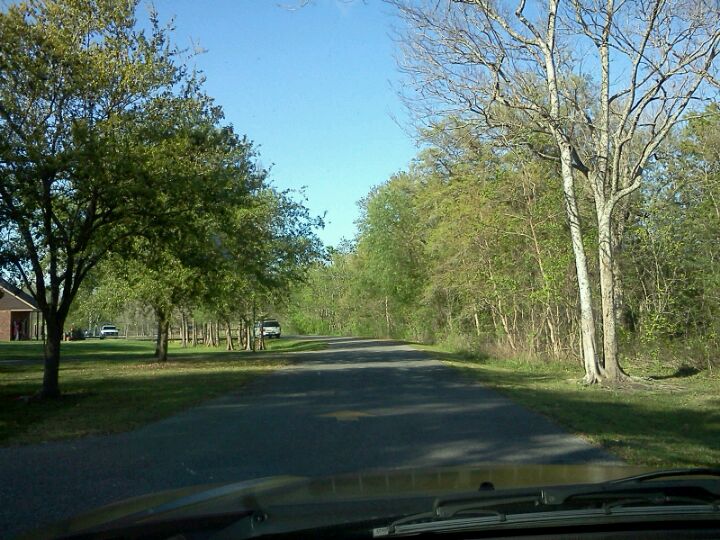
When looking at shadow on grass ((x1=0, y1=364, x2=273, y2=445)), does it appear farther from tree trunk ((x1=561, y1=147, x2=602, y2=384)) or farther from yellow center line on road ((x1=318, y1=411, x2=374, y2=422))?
tree trunk ((x1=561, y1=147, x2=602, y2=384))

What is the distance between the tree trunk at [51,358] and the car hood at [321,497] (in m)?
13.9

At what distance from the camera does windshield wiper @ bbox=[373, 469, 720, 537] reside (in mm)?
3260

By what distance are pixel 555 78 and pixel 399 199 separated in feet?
125

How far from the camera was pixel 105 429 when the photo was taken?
40.4ft

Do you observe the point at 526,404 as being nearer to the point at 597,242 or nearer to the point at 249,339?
the point at 597,242

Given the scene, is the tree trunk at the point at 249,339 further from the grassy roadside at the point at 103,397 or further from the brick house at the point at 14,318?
the brick house at the point at 14,318

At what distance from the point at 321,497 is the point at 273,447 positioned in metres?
6.14

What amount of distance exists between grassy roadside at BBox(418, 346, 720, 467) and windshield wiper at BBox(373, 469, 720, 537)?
5300 millimetres

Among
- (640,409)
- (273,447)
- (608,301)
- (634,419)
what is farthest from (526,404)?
(273,447)

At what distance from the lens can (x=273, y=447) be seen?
1006cm

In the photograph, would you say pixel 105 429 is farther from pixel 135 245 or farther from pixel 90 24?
pixel 90 24

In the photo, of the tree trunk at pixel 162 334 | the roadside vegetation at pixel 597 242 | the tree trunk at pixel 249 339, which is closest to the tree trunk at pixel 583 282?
the roadside vegetation at pixel 597 242

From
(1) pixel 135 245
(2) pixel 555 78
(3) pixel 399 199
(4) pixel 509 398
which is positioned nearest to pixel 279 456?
(4) pixel 509 398

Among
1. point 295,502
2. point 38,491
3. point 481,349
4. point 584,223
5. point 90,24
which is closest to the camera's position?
point 295,502
